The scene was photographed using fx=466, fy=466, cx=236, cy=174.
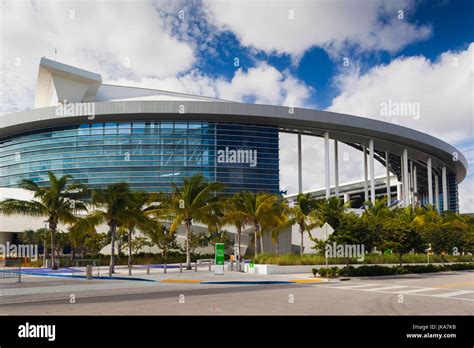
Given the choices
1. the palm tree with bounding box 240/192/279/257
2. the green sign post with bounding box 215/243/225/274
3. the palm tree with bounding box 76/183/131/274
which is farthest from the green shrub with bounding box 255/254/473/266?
the palm tree with bounding box 76/183/131/274

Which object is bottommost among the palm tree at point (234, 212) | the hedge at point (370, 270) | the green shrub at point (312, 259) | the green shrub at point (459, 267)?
the green shrub at point (459, 267)

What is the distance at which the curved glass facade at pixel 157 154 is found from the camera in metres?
63.5

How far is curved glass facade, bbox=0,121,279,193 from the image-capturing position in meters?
63.5

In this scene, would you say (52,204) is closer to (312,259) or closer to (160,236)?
(160,236)

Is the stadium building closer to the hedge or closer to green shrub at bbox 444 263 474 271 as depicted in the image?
green shrub at bbox 444 263 474 271

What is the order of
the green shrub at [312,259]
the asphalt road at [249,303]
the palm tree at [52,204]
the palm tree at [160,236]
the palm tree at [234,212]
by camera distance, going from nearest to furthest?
1. the asphalt road at [249,303]
2. the green shrub at [312,259]
3. the palm tree at [160,236]
4. the palm tree at [52,204]
5. the palm tree at [234,212]

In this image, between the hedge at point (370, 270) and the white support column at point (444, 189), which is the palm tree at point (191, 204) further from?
the white support column at point (444, 189)

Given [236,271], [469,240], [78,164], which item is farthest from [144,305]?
[78,164]

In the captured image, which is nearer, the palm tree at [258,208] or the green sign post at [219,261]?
the green sign post at [219,261]

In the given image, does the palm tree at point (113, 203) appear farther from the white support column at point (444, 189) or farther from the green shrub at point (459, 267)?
the white support column at point (444, 189)

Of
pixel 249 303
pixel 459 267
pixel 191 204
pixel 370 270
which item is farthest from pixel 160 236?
pixel 249 303

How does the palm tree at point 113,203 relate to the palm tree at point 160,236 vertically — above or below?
above

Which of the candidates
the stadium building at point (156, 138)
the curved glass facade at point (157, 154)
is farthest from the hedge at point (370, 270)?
the curved glass facade at point (157, 154)

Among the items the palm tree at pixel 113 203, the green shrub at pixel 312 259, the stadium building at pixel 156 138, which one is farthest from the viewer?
the stadium building at pixel 156 138
